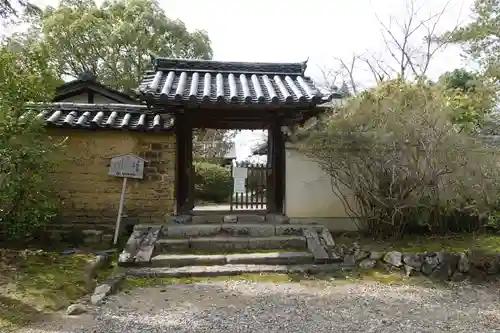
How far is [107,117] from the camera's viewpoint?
7.73m

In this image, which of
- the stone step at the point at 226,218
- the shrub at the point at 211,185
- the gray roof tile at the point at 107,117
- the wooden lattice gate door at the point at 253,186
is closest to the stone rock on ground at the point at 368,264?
the stone step at the point at 226,218

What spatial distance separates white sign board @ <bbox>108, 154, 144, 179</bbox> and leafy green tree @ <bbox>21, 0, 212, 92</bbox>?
11.4 meters

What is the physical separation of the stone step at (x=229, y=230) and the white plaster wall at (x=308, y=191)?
547 mm

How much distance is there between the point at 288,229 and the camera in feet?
22.8

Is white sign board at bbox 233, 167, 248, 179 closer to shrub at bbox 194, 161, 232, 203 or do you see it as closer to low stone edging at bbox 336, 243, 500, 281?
A: low stone edging at bbox 336, 243, 500, 281

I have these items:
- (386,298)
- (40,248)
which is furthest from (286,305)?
(40,248)

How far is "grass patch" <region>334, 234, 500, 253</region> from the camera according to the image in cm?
622

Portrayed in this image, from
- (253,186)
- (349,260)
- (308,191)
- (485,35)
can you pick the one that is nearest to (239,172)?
(253,186)

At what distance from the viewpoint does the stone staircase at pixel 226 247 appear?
574 cm

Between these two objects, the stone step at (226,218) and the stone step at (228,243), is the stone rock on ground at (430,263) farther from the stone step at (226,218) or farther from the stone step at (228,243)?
the stone step at (226,218)

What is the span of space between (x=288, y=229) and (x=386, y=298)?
7.95 feet

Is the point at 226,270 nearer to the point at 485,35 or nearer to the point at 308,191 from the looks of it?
the point at 308,191

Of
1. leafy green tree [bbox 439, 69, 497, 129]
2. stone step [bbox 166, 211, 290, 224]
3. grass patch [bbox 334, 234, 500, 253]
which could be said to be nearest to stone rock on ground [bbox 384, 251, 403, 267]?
grass patch [bbox 334, 234, 500, 253]

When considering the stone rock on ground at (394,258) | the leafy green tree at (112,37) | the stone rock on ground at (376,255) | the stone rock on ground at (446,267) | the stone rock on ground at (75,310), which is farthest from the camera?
the leafy green tree at (112,37)
